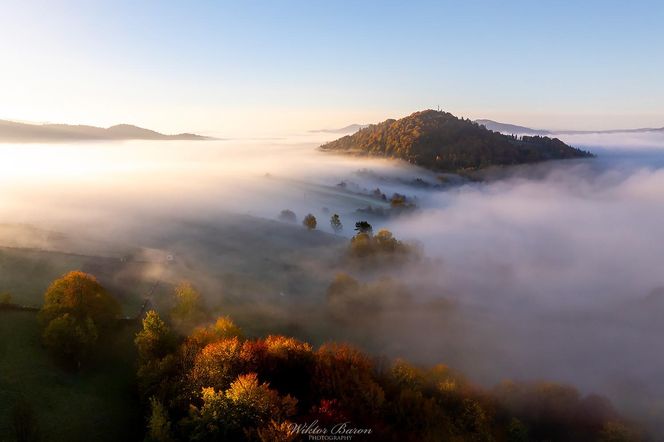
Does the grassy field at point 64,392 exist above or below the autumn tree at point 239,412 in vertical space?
below

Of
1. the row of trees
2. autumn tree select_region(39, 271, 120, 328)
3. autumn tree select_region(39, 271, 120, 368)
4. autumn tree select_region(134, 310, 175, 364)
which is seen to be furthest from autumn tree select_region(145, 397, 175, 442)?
autumn tree select_region(39, 271, 120, 328)

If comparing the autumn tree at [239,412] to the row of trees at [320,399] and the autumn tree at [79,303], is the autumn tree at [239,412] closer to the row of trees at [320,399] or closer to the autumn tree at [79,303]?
the row of trees at [320,399]

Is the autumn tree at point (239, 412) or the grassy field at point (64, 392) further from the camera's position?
the grassy field at point (64, 392)

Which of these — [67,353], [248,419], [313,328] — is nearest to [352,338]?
[313,328]

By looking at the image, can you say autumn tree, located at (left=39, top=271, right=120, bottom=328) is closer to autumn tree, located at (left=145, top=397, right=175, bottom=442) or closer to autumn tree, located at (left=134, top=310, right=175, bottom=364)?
autumn tree, located at (left=134, top=310, right=175, bottom=364)

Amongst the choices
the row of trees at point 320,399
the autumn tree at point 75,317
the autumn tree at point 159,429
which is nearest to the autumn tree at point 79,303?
the autumn tree at point 75,317

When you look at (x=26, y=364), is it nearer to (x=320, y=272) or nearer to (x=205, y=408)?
(x=205, y=408)

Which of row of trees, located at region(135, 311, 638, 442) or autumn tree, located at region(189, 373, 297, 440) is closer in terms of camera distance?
autumn tree, located at region(189, 373, 297, 440)
